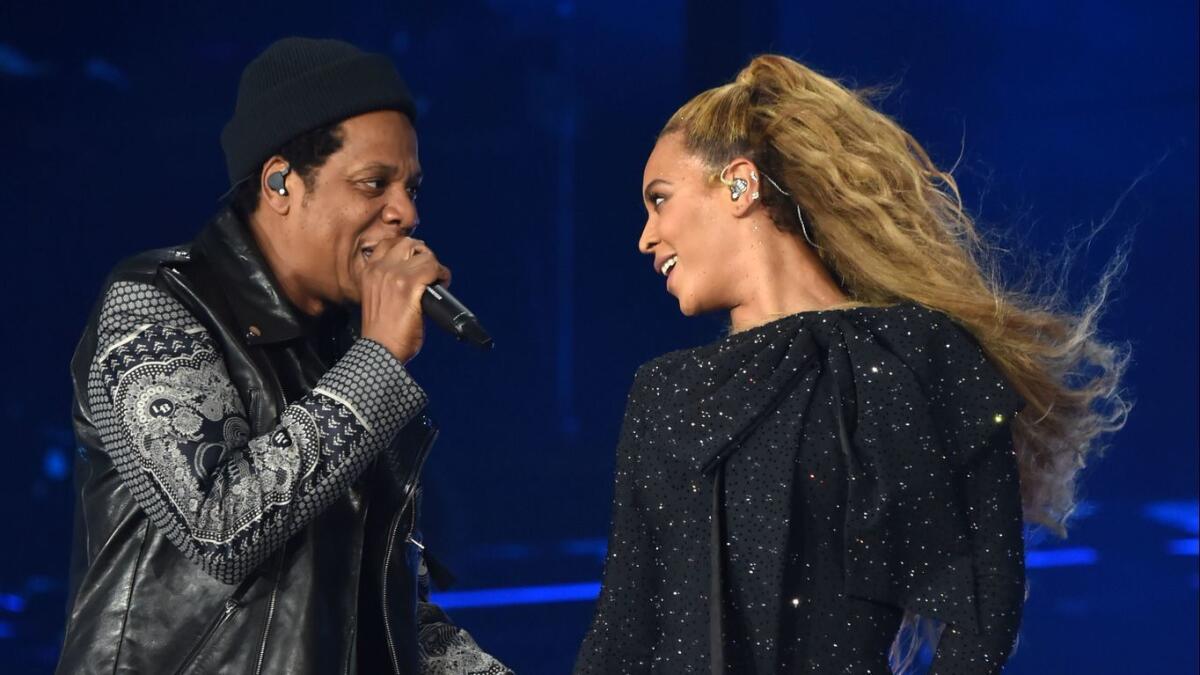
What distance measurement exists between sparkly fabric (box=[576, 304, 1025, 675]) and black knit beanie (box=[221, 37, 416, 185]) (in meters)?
0.57

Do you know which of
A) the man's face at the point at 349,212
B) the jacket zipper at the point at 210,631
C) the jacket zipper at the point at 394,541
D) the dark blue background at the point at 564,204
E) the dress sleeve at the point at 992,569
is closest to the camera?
the dress sleeve at the point at 992,569

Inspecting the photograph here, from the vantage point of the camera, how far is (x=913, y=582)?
1.62 m

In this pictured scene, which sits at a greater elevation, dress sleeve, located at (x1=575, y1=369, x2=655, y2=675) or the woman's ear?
the woman's ear

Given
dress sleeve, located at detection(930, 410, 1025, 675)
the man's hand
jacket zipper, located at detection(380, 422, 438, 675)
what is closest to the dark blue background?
jacket zipper, located at detection(380, 422, 438, 675)

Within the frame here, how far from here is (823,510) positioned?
165cm

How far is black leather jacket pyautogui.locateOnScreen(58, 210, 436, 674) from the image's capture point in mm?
1694

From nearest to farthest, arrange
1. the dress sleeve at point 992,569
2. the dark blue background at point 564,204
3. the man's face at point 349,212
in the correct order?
the dress sleeve at point 992,569
the man's face at point 349,212
the dark blue background at point 564,204

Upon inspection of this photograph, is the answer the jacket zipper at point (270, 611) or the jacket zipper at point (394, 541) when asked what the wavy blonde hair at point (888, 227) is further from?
the jacket zipper at point (270, 611)

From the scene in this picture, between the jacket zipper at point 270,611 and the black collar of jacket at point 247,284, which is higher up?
the black collar of jacket at point 247,284

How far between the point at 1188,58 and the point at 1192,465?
1.14 m

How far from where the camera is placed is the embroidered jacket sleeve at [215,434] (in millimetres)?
1607

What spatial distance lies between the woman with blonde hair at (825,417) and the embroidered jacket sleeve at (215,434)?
0.32 meters

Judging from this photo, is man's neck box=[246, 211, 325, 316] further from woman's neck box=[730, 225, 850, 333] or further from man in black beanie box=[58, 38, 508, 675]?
woman's neck box=[730, 225, 850, 333]

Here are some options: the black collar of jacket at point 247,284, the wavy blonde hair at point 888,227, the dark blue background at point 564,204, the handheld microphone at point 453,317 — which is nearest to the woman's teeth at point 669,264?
the wavy blonde hair at point 888,227
